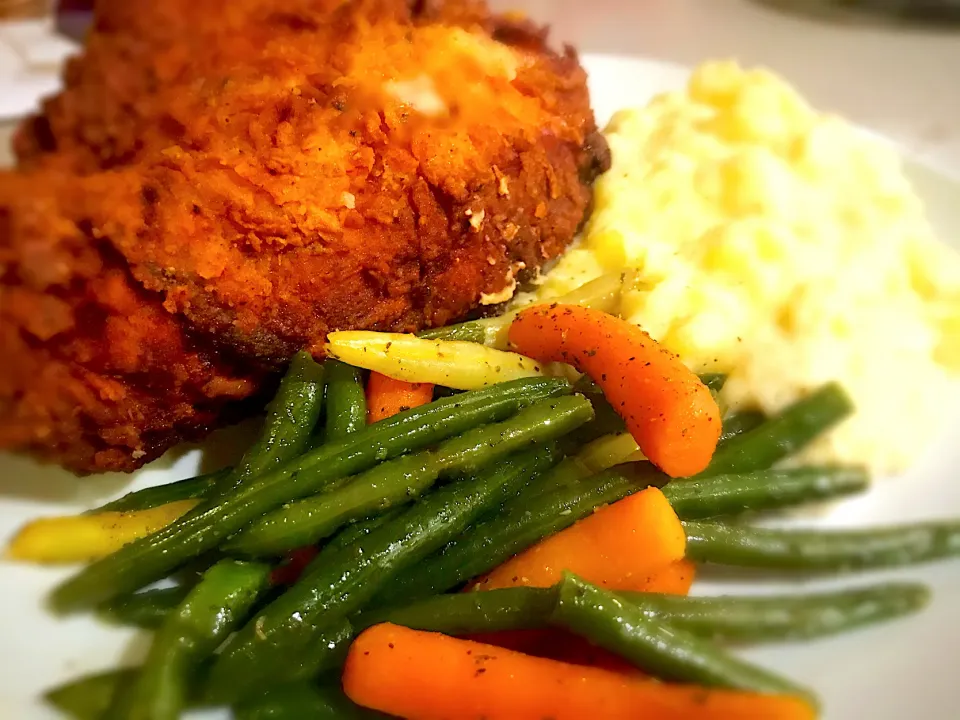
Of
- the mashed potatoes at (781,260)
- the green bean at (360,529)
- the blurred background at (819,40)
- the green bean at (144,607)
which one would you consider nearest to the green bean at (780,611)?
the mashed potatoes at (781,260)

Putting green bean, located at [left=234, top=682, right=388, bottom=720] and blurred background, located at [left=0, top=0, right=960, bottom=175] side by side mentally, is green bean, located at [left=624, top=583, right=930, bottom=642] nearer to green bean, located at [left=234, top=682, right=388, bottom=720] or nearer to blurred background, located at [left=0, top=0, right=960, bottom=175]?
green bean, located at [left=234, top=682, right=388, bottom=720]

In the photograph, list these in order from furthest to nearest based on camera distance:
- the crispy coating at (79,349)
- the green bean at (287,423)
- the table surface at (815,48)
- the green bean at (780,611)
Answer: the table surface at (815,48), the green bean at (287,423), the crispy coating at (79,349), the green bean at (780,611)

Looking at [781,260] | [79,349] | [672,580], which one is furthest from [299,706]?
[781,260]

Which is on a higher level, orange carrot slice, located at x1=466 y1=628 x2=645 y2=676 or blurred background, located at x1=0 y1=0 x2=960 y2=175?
blurred background, located at x1=0 y1=0 x2=960 y2=175

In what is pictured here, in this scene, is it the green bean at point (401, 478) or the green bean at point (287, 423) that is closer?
the green bean at point (401, 478)

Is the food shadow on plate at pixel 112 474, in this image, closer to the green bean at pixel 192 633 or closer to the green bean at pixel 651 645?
the green bean at pixel 192 633

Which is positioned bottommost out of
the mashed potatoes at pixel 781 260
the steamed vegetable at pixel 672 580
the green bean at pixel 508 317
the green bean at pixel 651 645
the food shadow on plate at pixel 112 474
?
the food shadow on plate at pixel 112 474

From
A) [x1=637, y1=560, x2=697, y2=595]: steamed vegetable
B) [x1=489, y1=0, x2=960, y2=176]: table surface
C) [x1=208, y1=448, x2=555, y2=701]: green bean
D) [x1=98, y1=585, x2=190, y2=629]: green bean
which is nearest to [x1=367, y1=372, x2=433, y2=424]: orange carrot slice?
[x1=208, y1=448, x2=555, y2=701]: green bean

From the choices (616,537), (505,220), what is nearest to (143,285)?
(505,220)
